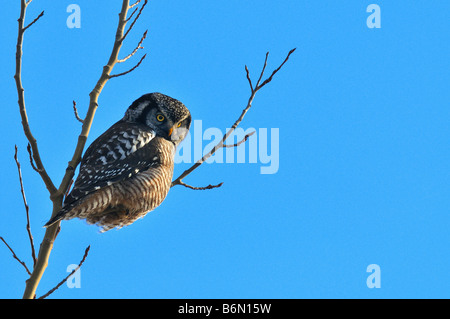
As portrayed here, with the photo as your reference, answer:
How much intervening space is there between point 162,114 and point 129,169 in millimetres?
1126

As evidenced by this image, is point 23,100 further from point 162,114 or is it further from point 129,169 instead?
point 162,114

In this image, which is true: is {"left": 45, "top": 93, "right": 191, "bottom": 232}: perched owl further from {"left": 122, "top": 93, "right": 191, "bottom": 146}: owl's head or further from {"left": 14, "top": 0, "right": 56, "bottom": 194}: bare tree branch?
{"left": 14, "top": 0, "right": 56, "bottom": 194}: bare tree branch

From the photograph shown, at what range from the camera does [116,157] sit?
18.8ft

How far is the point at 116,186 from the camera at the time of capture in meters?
5.58

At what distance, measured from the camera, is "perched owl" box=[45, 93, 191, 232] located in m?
5.33

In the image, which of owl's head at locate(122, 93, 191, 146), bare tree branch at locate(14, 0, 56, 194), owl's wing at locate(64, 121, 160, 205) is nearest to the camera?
bare tree branch at locate(14, 0, 56, 194)

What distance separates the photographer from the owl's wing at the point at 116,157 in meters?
5.31

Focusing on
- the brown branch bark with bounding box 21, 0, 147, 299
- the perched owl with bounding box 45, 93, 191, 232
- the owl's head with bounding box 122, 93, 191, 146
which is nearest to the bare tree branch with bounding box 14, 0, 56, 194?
the brown branch bark with bounding box 21, 0, 147, 299

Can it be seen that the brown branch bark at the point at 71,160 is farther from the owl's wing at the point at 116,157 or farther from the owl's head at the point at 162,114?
the owl's head at the point at 162,114

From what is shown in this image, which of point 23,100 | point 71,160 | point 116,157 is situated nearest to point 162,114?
point 116,157

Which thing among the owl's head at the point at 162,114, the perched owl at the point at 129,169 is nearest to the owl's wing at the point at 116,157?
the perched owl at the point at 129,169
